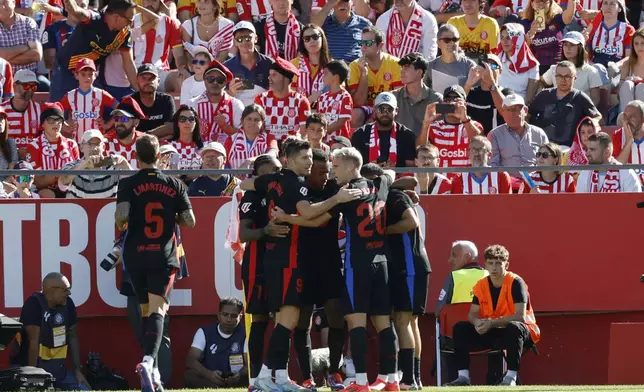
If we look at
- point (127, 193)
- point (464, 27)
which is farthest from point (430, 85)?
point (127, 193)

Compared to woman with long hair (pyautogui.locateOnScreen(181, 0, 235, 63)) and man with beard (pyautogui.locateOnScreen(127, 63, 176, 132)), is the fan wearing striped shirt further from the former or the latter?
woman with long hair (pyautogui.locateOnScreen(181, 0, 235, 63))

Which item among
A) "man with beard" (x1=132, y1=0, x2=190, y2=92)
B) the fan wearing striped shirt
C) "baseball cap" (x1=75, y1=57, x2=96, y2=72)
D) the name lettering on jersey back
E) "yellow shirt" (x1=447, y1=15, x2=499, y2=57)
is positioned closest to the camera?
the name lettering on jersey back

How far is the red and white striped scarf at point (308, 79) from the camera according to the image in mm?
15625

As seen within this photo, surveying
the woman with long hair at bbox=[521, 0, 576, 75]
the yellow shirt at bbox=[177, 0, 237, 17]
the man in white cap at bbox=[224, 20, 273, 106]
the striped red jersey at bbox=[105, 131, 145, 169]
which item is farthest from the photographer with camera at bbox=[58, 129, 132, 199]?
the woman with long hair at bbox=[521, 0, 576, 75]

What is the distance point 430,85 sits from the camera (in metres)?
15.7

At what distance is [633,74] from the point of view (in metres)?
15.9

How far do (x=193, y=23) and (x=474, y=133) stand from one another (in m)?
4.26

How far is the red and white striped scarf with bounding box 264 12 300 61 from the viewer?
644 inches

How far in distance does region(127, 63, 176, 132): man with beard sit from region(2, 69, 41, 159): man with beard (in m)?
1.13

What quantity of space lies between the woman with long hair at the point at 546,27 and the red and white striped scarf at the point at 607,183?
351cm

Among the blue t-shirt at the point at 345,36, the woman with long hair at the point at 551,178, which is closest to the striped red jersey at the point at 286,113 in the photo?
the blue t-shirt at the point at 345,36

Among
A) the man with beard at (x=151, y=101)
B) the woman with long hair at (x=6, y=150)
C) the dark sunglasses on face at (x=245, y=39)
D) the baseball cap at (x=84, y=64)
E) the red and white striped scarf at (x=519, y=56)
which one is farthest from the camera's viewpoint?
the red and white striped scarf at (x=519, y=56)

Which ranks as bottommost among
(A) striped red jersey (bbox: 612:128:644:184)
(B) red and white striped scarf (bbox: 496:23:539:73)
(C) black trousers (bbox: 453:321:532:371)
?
(C) black trousers (bbox: 453:321:532:371)

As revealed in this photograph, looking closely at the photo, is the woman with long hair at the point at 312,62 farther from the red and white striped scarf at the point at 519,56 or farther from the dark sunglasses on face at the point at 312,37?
the red and white striped scarf at the point at 519,56
